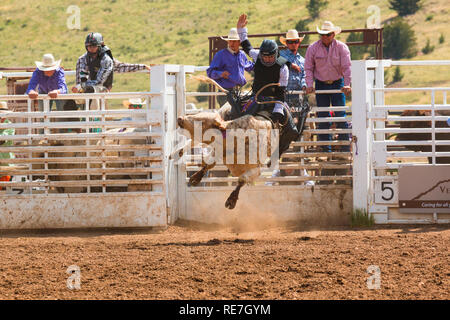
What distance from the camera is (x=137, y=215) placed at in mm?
9930

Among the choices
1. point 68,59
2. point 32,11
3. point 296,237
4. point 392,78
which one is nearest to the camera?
point 296,237

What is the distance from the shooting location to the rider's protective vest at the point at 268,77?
8.98m

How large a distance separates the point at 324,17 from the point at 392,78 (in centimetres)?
1415

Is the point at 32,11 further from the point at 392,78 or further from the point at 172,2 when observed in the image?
the point at 392,78

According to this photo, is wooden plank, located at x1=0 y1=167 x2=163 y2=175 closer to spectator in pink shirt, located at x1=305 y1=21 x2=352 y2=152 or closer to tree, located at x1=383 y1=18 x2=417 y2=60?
spectator in pink shirt, located at x1=305 y1=21 x2=352 y2=152

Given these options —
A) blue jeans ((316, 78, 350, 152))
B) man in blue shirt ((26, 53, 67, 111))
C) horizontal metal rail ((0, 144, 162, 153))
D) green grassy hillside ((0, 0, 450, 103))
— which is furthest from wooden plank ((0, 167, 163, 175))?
green grassy hillside ((0, 0, 450, 103))

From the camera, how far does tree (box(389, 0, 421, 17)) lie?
62656 millimetres

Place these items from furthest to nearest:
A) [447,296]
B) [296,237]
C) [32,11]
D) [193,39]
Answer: [32,11] < [193,39] < [296,237] < [447,296]

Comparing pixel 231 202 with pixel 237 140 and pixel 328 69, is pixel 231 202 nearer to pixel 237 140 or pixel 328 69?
pixel 237 140

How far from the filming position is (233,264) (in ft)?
23.7

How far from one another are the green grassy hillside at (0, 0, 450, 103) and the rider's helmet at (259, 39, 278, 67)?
140ft

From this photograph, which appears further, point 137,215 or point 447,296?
point 137,215
